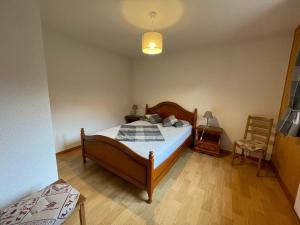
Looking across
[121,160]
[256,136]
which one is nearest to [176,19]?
[121,160]

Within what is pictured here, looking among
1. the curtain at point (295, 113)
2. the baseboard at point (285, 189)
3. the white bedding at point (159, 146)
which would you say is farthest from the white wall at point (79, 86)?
the baseboard at point (285, 189)

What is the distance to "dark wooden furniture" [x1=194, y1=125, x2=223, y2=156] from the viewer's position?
9.94ft

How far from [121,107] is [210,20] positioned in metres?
3.17

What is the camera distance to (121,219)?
1560 millimetres

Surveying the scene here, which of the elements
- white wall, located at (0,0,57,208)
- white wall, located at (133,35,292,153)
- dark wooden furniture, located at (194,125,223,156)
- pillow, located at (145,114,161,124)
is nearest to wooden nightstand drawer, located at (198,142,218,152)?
dark wooden furniture, located at (194,125,223,156)

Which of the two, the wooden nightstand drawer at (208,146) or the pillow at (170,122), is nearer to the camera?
the wooden nightstand drawer at (208,146)

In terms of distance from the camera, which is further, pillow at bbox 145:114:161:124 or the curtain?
pillow at bbox 145:114:161:124

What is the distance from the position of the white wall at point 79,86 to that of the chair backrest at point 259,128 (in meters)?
3.34

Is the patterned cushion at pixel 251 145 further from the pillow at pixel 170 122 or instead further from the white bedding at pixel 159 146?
the pillow at pixel 170 122

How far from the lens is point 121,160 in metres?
2.01

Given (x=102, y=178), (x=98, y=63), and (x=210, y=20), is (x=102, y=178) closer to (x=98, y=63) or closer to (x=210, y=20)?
(x=98, y=63)

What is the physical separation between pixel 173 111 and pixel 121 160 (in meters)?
2.19

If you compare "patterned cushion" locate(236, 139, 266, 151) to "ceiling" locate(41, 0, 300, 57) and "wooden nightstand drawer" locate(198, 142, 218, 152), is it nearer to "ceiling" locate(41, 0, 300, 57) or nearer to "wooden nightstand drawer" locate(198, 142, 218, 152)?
"wooden nightstand drawer" locate(198, 142, 218, 152)

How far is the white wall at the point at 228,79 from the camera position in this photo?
2621mm
